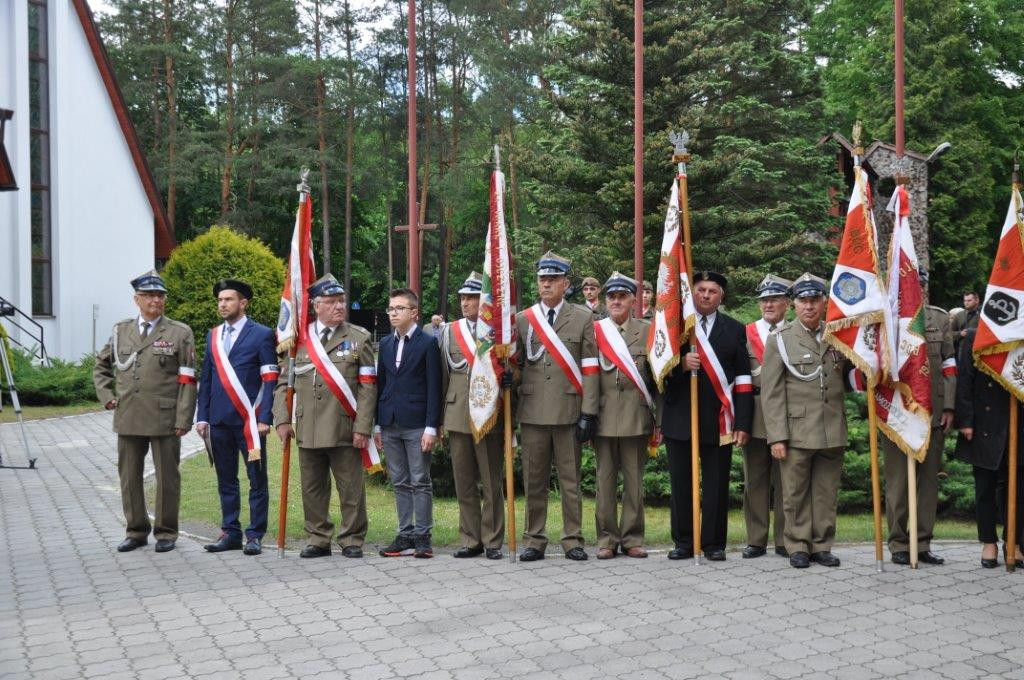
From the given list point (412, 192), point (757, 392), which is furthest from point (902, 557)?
point (412, 192)

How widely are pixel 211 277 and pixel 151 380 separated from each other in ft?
75.8

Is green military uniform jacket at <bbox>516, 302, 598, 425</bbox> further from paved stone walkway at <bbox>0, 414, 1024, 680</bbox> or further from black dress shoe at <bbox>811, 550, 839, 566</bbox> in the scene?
black dress shoe at <bbox>811, 550, 839, 566</bbox>

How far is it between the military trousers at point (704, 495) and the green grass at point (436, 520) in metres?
0.75

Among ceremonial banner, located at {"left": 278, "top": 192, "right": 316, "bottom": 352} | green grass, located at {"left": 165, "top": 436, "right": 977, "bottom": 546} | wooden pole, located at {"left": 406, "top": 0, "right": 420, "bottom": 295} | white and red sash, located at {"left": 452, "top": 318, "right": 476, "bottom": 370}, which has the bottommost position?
green grass, located at {"left": 165, "top": 436, "right": 977, "bottom": 546}

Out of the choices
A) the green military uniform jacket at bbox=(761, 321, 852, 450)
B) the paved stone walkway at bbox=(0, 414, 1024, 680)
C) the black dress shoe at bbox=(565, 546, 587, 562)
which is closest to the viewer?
the paved stone walkway at bbox=(0, 414, 1024, 680)

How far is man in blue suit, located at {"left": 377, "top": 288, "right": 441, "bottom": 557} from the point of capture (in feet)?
25.7

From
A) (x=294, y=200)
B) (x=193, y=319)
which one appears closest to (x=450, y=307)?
(x=294, y=200)

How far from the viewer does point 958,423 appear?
7.48 metres

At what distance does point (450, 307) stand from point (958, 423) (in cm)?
4223

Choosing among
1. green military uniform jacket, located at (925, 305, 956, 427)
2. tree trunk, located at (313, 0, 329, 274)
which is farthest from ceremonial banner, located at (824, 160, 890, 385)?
tree trunk, located at (313, 0, 329, 274)

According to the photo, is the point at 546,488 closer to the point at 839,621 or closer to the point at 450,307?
the point at 839,621

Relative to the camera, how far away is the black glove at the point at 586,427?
7.53 meters

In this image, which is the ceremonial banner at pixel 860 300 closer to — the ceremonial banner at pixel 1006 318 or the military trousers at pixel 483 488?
the ceremonial banner at pixel 1006 318

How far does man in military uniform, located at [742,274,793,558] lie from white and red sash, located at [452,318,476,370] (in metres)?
2.05
